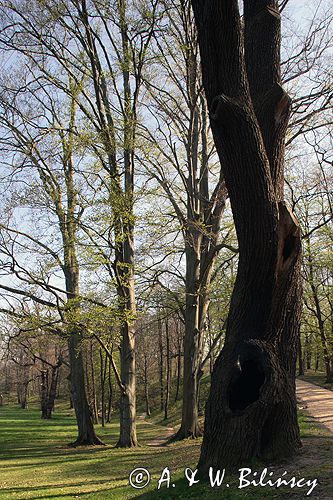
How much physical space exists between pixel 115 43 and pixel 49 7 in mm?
A: 2296

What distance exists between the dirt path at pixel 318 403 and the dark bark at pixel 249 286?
7489 millimetres

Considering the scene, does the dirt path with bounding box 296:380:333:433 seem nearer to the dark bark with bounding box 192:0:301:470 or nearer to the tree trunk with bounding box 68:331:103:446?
the dark bark with bounding box 192:0:301:470

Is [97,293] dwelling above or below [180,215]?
below

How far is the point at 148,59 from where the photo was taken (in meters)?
13.2

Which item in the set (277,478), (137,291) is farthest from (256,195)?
(137,291)

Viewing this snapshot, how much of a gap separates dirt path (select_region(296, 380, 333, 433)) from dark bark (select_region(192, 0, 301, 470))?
7.49 m

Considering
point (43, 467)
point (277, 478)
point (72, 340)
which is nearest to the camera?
point (277, 478)

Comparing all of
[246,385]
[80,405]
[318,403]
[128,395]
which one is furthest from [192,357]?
[246,385]

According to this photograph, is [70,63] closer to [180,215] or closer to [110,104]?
[110,104]

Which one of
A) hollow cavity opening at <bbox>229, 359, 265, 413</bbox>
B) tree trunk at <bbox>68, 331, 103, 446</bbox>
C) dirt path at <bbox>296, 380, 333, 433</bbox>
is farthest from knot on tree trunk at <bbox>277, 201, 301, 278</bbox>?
tree trunk at <bbox>68, 331, 103, 446</bbox>

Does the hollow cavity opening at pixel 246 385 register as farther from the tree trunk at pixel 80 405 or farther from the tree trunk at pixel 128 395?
the tree trunk at pixel 80 405

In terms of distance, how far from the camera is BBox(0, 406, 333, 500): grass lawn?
4.75m

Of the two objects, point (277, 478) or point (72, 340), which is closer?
point (277, 478)

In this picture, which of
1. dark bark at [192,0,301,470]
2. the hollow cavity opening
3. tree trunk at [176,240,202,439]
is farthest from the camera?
tree trunk at [176,240,202,439]
